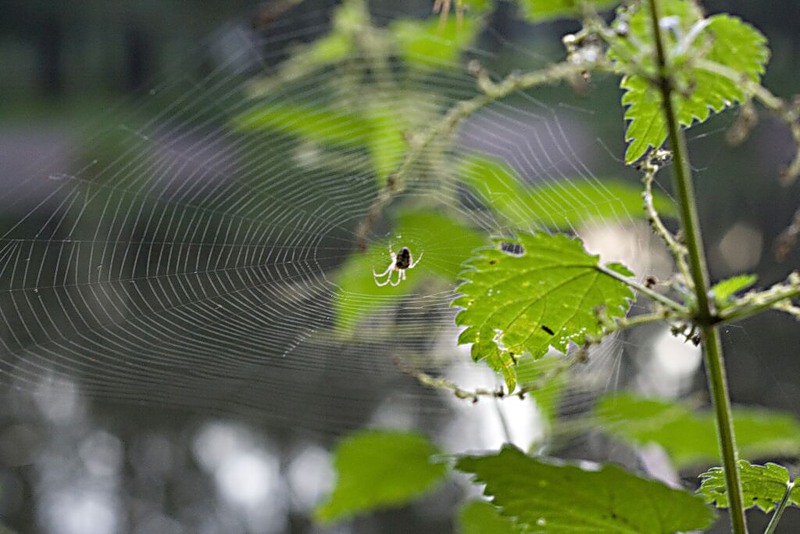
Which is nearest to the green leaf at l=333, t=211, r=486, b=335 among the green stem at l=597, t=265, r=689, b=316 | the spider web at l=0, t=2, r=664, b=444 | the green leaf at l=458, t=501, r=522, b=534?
the spider web at l=0, t=2, r=664, b=444

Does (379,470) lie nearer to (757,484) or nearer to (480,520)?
(480,520)

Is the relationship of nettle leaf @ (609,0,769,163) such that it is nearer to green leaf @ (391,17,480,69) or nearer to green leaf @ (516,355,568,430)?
green leaf @ (516,355,568,430)

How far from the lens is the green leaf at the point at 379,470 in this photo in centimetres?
49

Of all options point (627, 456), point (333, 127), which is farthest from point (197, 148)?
point (627, 456)

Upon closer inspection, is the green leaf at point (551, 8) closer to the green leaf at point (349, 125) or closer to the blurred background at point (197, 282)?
the green leaf at point (349, 125)

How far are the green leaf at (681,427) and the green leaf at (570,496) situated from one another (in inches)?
10.2

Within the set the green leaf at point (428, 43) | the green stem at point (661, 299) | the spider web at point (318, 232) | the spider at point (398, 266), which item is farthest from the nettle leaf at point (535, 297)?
the green leaf at point (428, 43)

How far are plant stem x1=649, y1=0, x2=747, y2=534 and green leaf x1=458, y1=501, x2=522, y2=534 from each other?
230 millimetres

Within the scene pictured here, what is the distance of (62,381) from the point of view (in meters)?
0.92

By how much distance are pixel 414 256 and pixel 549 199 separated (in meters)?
0.08

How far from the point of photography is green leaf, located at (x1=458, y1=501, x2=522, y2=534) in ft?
1.40

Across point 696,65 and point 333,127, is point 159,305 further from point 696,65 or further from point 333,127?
point 696,65

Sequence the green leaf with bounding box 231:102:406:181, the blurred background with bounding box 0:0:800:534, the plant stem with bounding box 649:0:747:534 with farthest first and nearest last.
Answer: the blurred background with bounding box 0:0:800:534 → the green leaf with bounding box 231:102:406:181 → the plant stem with bounding box 649:0:747:534

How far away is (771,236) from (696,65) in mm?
998
